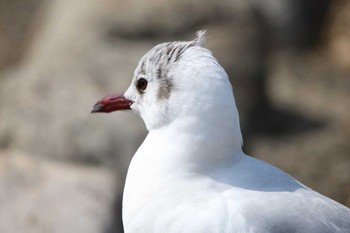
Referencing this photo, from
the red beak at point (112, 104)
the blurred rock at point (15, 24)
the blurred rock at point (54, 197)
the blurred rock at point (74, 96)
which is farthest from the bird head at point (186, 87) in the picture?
the blurred rock at point (15, 24)

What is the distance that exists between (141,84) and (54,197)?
2430mm

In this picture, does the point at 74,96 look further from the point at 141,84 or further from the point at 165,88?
the point at 165,88

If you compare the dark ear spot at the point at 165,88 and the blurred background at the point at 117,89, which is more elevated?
the dark ear spot at the point at 165,88

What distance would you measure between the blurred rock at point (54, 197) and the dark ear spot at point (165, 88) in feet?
7.89

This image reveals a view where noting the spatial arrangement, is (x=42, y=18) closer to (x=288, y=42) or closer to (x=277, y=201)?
(x=288, y=42)

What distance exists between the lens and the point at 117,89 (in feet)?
20.4

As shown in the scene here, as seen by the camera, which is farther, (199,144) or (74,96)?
(74,96)

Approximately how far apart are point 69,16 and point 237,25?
1.29 meters

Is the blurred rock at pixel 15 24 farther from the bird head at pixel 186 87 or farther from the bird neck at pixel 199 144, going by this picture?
the bird neck at pixel 199 144

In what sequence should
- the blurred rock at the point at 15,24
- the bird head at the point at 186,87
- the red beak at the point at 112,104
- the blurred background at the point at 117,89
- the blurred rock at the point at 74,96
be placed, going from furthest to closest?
1. the blurred rock at the point at 15,24
2. the blurred rock at the point at 74,96
3. the blurred background at the point at 117,89
4. the red beak at the point at 112,104
5. the bird head at the point at 186,87

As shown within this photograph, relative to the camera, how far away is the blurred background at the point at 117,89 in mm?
5727

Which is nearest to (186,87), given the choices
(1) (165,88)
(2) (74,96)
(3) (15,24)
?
(1) (165,88)

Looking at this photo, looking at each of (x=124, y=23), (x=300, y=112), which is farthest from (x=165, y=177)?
(x=300, y=112)

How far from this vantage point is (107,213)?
561 centimetres
